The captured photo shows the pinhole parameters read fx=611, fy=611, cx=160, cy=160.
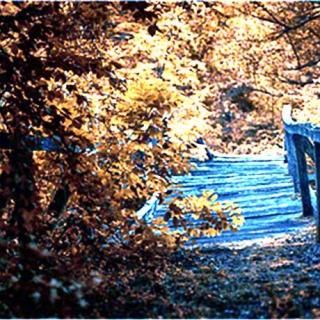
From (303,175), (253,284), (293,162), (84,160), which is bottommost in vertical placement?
(253,284)

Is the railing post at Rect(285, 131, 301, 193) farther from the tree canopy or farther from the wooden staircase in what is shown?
the tree canopy

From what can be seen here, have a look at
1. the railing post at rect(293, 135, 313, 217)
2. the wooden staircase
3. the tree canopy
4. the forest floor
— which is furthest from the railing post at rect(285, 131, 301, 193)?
the forest floor

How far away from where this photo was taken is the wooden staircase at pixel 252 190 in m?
8.12

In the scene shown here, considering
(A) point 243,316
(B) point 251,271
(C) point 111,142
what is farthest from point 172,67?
(A) point 243,316

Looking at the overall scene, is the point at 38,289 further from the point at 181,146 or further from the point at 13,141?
the point at 181,146

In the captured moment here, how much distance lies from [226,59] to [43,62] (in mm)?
10781

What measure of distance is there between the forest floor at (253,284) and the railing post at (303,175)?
5.64 ft

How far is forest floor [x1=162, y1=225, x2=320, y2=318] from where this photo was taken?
3479 millimetres

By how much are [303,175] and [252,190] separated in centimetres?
231

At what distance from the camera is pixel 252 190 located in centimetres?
1053

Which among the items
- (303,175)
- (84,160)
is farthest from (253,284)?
(303,175)

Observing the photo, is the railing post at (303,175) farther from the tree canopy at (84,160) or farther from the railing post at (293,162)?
the tree canopy at (84,160)

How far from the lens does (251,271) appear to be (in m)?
5.05

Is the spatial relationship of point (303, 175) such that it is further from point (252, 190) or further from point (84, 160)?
point (84, 160)
